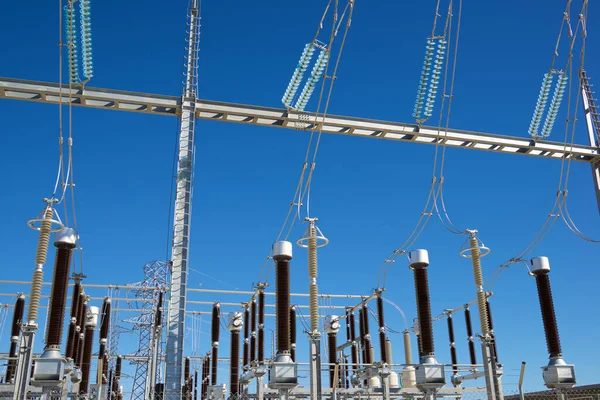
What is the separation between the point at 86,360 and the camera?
16984mm

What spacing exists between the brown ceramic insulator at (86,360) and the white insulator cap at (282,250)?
7.38 meters

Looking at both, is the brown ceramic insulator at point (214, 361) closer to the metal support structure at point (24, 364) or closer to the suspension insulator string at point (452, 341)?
the suspension insulator string at point (452, 341)

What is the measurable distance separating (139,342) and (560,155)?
71.0 ft

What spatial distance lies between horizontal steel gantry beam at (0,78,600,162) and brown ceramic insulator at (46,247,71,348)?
407 cm

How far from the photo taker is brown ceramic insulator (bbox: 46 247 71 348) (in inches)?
396

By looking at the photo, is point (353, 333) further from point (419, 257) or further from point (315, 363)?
point (315, 363)

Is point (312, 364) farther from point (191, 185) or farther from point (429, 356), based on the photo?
point (191, 185)

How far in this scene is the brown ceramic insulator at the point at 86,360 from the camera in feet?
51.3

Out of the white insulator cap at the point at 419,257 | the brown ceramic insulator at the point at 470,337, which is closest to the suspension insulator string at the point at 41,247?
the white insulator cap at the point at 419,257

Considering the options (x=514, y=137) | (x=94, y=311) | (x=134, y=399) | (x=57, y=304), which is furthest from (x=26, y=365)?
(x=134, y=399)

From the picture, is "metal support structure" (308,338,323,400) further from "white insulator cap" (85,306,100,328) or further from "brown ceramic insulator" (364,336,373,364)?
"white insulator cap" (85,306,100,328)

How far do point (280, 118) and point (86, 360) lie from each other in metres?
8.59

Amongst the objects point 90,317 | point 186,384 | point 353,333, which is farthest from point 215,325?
point 353,333

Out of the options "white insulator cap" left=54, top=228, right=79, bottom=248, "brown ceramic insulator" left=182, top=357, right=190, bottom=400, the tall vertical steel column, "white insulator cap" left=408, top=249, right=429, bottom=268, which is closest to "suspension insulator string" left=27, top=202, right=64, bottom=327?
"white insulator cap" left=54, top=228, right=79, bottom=248
